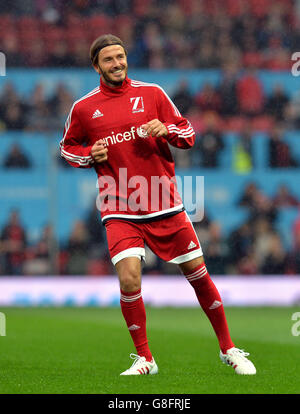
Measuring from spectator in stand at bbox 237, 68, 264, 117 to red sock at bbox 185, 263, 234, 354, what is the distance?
47.7 ft

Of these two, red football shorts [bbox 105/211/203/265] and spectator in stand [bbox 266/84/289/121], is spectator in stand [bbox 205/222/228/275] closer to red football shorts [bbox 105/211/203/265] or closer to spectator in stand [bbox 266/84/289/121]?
spectator in stand [bbox 266/84/289/121]

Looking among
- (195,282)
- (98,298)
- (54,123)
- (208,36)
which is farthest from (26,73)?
(195,282)

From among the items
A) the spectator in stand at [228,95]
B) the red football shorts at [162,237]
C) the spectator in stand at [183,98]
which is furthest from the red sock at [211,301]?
the spectator in stand at [228,95]

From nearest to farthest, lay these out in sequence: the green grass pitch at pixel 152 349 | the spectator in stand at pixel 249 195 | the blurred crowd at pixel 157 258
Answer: the green grass pitch at pixel 152 349 → the blurred crowd at pixel 157 258 → the spectator in stand at pixel 249 195

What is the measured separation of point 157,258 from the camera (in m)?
18.7

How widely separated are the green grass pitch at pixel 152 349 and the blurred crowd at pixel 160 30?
8.23 m

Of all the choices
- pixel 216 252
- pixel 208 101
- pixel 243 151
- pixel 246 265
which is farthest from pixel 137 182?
pixel 208 101

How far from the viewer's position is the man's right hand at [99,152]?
729cm

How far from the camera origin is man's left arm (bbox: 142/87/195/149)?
7168 mm

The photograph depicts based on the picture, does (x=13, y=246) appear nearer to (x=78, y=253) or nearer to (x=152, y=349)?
(x=78, y=253)

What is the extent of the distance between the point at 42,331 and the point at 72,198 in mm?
7533

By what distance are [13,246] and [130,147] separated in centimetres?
1162

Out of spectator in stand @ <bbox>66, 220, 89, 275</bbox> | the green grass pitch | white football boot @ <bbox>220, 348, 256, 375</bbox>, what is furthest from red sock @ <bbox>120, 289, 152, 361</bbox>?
spectator in stand @ <bbox>66, 220, 89, 275</bbox>

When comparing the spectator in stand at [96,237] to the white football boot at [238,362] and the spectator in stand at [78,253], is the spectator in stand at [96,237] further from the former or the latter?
the white football boot at [238,362]
